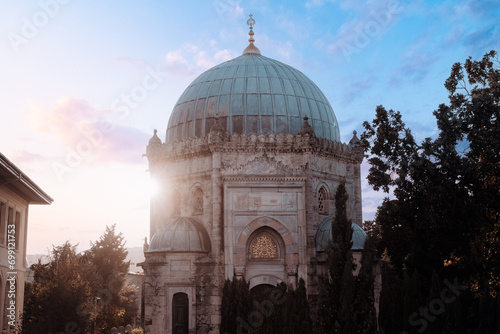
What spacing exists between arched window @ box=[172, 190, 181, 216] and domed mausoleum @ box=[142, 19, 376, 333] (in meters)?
0.06

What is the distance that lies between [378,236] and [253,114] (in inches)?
906

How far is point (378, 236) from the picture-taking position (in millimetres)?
53469

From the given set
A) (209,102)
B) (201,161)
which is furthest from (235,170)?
(209,102)

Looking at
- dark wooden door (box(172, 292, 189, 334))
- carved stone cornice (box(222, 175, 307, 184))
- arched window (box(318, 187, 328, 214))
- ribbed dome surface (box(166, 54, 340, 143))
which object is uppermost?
ribbed dome surface (box(166, 54, 340, 143))

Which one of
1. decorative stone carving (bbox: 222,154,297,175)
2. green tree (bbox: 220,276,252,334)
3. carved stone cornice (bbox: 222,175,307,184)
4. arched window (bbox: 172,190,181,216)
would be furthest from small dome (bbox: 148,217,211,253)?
decorative stone carving (bbox: 222,154,297,175)

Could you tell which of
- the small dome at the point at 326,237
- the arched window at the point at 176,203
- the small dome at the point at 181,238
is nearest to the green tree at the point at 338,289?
the small dome at the point at 326,237

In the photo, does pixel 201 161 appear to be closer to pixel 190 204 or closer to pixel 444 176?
→ pixel 190 204

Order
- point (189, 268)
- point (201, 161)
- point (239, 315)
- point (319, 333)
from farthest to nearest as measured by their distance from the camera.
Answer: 1. point (201, 161)
2. point (189, 268)
3. point (239, 315)
4. point (319, 333)

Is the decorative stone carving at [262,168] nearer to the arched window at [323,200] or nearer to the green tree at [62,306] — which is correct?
the arched window at [323,200]

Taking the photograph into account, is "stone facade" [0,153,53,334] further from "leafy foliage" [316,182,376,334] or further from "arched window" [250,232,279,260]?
"leafy foliage" [316,182,376,334]

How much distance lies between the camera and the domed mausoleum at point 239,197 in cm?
3231

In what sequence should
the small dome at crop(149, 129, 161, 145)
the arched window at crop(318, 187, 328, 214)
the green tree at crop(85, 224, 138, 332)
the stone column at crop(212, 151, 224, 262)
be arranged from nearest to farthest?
the stone column at crop(212, 151, 224, 262), the arched window at crop(318, 187, 328, 214), the small dome at crop(149, 129, 161, 145), the green tree at crop(85, 224, 138, 332)

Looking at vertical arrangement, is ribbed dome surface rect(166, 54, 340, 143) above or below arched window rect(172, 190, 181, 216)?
above

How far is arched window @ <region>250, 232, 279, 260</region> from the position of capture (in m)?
33.0
